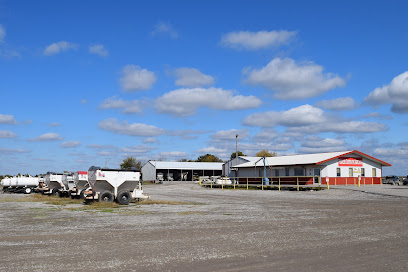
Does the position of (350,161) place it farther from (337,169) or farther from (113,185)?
(113,185)

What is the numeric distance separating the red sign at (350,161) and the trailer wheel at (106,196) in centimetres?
3853

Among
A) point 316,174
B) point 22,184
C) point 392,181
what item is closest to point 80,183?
point 22,184

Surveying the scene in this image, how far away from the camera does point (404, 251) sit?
9.98 m

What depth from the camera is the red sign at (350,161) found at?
56.0m

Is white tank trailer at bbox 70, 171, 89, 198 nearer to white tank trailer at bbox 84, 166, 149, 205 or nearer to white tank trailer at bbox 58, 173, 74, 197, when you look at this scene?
white tank trailer at bbox 58, 173, 74, 197

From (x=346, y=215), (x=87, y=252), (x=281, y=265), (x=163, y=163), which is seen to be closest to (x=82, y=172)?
(x=346, y=215)

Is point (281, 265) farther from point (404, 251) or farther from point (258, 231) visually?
point (258, 231)

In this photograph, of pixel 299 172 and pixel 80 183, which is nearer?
pixel 80 183

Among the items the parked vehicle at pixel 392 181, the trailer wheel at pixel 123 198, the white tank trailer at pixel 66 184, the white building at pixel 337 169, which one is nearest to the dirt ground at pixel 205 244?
the trailer wheel at pixel 123 198

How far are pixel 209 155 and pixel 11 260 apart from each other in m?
161

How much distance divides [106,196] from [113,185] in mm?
821

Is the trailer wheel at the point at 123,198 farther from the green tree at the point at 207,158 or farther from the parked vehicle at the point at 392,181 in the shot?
the green tree at the point at 207,158

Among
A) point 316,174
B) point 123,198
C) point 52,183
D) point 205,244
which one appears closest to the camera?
point 205,244

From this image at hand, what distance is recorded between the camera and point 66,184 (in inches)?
1430
